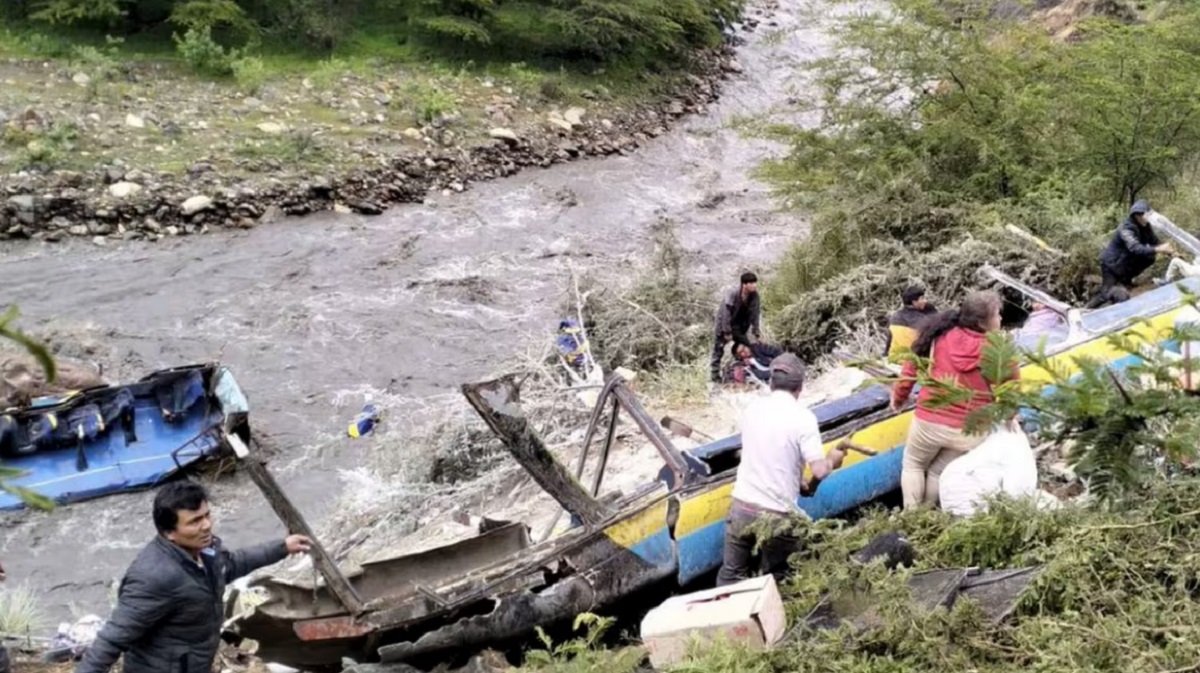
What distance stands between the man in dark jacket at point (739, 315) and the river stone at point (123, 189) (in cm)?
1047

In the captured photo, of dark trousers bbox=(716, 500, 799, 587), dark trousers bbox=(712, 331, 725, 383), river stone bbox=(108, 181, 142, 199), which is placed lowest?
river stone bbox=(108, 181, 142, 199)

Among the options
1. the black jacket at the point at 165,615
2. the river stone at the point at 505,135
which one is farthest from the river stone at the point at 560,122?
the black jacket at the point at 165,615

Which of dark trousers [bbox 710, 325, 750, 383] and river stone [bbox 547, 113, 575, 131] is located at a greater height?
dark trousers [bbox 710, 325, 750, 383]

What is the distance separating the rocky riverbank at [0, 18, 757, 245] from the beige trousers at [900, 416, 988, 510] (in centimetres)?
1312

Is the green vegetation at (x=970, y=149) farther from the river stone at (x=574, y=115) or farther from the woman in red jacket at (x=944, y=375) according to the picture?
the river stone at (x=574, y=115)

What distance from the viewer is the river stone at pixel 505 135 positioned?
64.6 feet

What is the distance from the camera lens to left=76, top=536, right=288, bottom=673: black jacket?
3994 mm

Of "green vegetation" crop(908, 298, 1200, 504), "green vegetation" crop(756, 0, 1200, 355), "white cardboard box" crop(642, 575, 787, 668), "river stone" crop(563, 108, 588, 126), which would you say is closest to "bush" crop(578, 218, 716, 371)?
"green vegetation" crop(756, 0, 1200, 355)

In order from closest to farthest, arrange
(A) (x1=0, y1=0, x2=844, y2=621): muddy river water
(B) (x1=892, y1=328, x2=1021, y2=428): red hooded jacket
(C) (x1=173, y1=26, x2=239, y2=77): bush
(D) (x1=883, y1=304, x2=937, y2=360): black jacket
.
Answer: (B) (x1=892, y1=328, x2=1021, y2=428): red hooded jacket, (D) (x1=883, y1=304, x2=937, y2=360): black jacket, (A) (x1=0, y1=0, x2=844, y2=621): muddy river water, (C) (x1=173, y1=26, x2=239, y2=77): bush

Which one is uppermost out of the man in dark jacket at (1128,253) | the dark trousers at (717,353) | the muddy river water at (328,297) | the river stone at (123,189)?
the man in dark jacket at (1128,253)

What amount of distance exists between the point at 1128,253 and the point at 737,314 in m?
3.18

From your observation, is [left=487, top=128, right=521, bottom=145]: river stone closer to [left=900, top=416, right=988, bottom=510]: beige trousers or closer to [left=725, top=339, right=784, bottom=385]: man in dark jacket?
[left=725, top=339, right=784, bottom=385]: man in dark jacket

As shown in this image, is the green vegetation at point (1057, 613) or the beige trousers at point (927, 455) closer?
the green vegetation at point (1057, 613)

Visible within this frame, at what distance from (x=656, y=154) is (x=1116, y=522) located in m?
18.0
